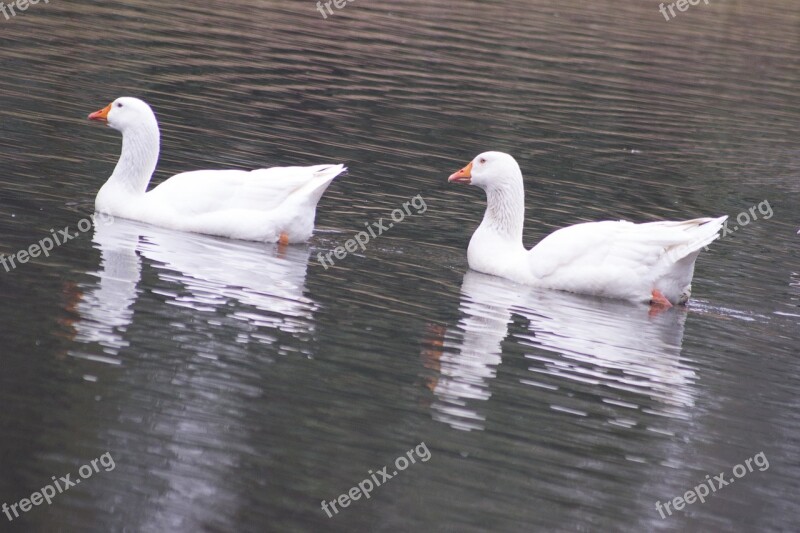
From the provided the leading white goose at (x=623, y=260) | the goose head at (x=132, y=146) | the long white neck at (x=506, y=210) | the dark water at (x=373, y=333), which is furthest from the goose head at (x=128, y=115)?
the leading white goose at (x=623, y=260)

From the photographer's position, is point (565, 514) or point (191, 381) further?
point (191, 381)

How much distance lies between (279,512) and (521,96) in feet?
68.0

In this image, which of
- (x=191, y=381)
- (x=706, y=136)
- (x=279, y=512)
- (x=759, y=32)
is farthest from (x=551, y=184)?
(x=759, y=32)

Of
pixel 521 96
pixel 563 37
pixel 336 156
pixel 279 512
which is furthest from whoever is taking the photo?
pixel 563 37

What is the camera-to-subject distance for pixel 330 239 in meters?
15.0

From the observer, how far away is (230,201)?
1459 centimetres

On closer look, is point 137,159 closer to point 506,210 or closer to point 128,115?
point 128,115

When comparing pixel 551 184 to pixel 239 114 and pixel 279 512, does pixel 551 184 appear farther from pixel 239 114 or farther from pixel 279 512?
pixel 279 512

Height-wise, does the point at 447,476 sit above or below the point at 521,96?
below
